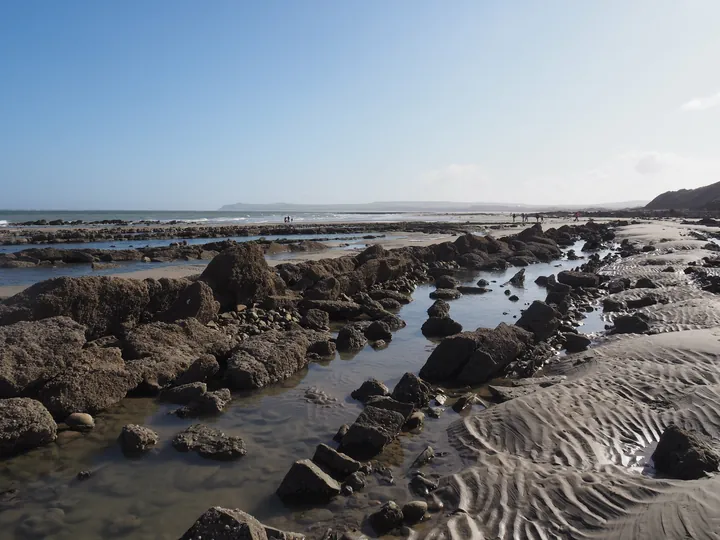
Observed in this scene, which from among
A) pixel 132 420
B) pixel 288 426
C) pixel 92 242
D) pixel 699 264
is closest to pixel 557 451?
pixel 288 426

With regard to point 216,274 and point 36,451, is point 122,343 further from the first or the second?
point 216,274

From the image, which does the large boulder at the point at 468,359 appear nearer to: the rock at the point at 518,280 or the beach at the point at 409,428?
the beach at the point at 409,428

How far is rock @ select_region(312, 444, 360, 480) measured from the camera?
5.20 m

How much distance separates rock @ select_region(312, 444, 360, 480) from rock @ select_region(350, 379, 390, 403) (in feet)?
6.46

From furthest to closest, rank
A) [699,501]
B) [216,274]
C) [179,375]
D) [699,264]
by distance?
[699,264], [216,274], [179,375], [699,501]

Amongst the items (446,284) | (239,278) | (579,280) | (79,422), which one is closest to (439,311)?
(446,284)

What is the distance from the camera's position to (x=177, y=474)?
5176mm

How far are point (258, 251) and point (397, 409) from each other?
778cm

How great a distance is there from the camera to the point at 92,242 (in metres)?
37.1

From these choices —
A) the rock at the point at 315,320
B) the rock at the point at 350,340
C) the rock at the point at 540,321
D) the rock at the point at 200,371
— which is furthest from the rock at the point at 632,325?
the rock at the point at 200,371

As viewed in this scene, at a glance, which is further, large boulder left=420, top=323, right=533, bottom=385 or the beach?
large boulder left=420, top=323, right=533, bottom=385

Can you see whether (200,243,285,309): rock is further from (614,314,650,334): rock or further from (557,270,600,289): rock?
(557,270,600,289): rock

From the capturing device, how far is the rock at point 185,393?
703cm

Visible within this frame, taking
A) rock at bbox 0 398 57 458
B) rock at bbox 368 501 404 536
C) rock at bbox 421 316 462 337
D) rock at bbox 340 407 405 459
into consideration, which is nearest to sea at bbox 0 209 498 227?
rock at bbox 421 316 462 337
